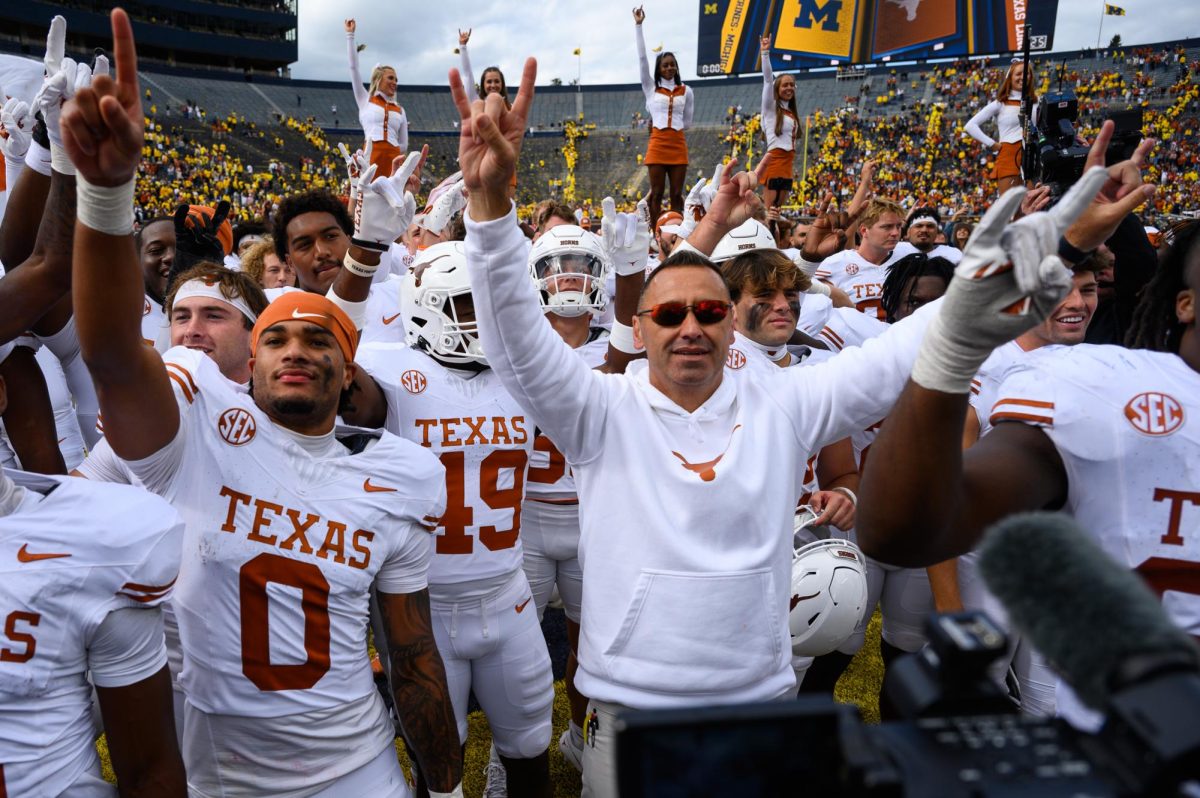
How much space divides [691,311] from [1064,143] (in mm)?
2023

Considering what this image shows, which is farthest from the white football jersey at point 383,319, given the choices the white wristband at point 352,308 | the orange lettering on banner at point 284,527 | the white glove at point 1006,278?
the white glove at point 1006,278

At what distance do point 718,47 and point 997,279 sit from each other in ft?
133

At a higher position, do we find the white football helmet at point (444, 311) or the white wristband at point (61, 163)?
the white wristband at point (61, 163)

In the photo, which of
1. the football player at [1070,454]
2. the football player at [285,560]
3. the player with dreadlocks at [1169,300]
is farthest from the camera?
the football player at [285,560]

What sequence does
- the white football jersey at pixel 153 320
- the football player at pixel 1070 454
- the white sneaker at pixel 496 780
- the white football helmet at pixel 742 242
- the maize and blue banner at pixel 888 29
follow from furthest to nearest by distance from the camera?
the maize and blue banner at pixel 888 29 → the white football helmet at pixel 742 242 → the white football jersey at pixel 153 320 → the white sneaker at pixel 496 780 → the football player at pixel 1070 454

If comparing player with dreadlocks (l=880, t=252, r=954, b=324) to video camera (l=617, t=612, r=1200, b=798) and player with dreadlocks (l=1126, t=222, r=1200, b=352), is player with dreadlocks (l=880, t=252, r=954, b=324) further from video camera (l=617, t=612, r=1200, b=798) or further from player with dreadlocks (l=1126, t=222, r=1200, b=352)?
video camera (l=617, t=612, r=1200, b=798)

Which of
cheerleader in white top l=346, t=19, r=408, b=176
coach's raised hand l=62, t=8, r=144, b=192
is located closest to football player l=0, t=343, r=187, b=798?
coach's raised hand l=62, t=8, r=144, b=192

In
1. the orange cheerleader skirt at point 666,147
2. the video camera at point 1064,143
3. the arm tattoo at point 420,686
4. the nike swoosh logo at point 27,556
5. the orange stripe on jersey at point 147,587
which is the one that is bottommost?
the arm tattoo at point 420,686

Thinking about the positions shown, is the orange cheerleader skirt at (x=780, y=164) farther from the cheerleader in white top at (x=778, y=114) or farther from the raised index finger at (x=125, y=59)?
the raised index finger at (x=125, y=59)

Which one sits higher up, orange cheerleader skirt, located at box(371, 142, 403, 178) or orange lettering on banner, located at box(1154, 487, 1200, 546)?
orange cheerleader skirt, located at box(371, 142, 403, 178)

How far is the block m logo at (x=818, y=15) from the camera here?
108 ft

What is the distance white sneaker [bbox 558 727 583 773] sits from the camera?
3.61 metres

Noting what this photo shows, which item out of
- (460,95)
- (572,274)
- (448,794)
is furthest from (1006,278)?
(572,274)

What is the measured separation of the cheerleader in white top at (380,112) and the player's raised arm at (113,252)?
9.01 m
